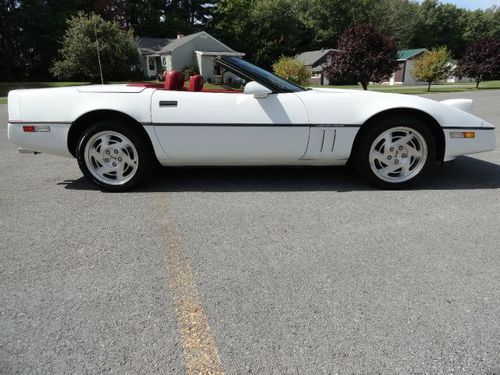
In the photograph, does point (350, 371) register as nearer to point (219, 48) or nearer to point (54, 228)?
point (54, 228)

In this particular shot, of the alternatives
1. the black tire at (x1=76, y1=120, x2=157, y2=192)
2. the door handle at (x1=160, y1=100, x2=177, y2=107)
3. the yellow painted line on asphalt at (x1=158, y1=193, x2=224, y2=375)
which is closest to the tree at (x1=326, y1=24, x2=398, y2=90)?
the door handle at (x1=160, y1=100, x2=177, y2=107)

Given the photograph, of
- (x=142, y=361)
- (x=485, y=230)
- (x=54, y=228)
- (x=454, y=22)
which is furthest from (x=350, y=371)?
(x=454, y=22)

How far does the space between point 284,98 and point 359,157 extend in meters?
0.95

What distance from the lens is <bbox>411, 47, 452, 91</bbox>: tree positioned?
82.3 feet

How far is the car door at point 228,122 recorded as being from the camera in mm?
3545

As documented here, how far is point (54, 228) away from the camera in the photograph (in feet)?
9.68

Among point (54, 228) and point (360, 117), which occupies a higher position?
point (360, 117)

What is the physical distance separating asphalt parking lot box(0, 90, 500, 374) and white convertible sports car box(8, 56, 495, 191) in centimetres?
32

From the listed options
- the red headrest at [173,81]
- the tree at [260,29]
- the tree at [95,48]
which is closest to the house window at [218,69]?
the red headrest at [173,81]

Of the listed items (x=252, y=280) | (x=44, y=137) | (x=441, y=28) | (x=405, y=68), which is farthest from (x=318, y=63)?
(x=252, y=280)

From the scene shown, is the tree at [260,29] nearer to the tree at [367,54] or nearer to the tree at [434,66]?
the tree at [434,66]

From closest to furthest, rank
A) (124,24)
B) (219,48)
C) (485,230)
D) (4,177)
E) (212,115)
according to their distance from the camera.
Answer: (485,230), (212,115), (4,177), (219,48), (124,24)

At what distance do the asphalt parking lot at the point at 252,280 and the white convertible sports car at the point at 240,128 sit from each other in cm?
32

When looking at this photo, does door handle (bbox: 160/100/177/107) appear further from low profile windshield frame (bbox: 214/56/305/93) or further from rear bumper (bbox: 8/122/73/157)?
rear bumper (bbox: 8/122/73/157)
